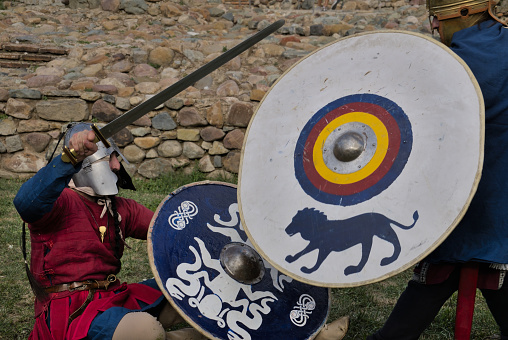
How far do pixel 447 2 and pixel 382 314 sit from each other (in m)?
1.95

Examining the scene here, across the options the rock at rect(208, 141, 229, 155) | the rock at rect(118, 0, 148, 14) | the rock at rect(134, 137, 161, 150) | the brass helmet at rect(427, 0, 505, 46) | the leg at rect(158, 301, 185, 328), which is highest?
the brass helmet at rect(427, 0, 505, 46)

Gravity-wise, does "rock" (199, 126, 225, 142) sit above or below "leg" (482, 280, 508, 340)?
below

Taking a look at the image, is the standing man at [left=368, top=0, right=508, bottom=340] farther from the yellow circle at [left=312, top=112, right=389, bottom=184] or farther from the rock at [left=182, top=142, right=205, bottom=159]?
the rock at [left=182, top=142, right=205, bottom=159]

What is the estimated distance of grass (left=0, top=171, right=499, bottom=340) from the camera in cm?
312

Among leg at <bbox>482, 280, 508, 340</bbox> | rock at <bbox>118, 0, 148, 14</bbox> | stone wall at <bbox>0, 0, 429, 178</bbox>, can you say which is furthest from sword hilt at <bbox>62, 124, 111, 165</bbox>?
rock at <bbox>118, 0, 148, 14</bbox>

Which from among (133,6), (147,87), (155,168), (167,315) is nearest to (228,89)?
(147,87)

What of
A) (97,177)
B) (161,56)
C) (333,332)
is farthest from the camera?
(161,56)

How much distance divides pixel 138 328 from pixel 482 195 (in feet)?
4.92

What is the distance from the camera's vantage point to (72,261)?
95.5 inches

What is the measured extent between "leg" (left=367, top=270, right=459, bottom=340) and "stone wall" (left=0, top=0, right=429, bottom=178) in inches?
155

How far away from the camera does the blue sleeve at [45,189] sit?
219 cm

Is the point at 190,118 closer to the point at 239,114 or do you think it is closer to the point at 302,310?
the point at 239,114

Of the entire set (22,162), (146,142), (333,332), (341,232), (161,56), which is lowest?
(22,162)

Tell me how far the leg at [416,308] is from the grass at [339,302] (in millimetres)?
704
